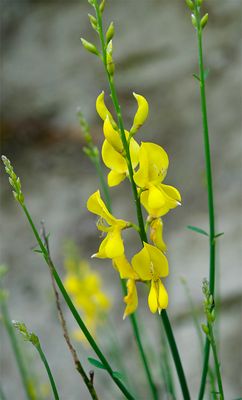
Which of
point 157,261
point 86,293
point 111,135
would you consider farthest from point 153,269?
point 86,293

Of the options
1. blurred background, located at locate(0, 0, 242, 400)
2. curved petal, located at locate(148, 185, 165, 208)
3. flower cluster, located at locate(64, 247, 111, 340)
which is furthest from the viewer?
blurred background, located at locate(0, 0, 242, 400)

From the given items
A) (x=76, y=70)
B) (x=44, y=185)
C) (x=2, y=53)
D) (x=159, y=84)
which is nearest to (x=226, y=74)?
(x=159, y=84)

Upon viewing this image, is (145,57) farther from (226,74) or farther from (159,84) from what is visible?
(226,74)

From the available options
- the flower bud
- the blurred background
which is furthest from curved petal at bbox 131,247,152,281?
the blurred background

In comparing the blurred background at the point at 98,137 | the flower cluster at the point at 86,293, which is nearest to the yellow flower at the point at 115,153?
the flower cluster at the point at 86,293

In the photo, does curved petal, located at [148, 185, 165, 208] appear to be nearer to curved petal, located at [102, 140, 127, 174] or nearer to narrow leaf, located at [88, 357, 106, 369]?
curved petal, located at [102, 140, 127, 174]

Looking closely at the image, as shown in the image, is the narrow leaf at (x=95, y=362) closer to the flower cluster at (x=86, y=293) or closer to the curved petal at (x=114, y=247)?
the curved petal at (x=114, y=247)

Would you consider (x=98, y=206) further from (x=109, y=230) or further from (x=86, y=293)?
(x=86, y=293)
